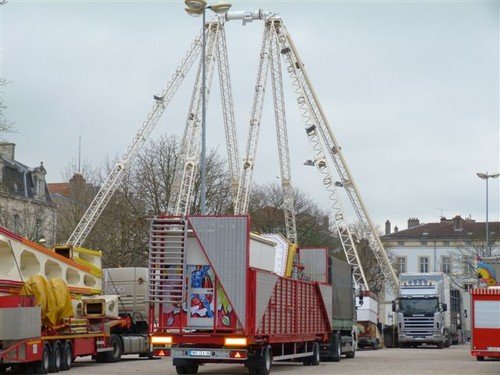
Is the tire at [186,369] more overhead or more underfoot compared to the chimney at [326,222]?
more underfoot

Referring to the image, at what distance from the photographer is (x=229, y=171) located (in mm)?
60406

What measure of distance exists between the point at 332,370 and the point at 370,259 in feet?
194

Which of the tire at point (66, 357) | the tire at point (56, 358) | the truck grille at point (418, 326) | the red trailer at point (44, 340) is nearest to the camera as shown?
the red trailer at point (44, 340)

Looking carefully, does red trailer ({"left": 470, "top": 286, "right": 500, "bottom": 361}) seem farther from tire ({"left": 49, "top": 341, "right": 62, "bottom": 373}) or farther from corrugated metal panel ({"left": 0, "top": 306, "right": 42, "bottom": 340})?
corrugated metal panel ({"left": 0, "top": 306, "right": 42, "bottom": 340})

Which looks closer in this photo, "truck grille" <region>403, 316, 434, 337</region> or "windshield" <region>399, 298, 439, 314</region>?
"truck grille" <region>403, 316, 434, 337</region>

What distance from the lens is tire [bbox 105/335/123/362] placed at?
108 ft

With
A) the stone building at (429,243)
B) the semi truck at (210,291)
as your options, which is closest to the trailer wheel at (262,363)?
the semi truck at (210,291)

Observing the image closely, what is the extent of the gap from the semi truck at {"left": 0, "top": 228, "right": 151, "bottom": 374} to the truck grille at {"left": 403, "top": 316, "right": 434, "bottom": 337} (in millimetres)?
22635

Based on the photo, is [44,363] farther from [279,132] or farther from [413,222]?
[413,222]

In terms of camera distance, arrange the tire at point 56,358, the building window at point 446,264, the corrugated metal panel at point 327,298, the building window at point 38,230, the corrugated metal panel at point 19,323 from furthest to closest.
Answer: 1. the building window at point 446,264
2. the building window at point 38,230
3. the corrugated metal panel at point 327,298
4. the tire at point 56,358
5. the corrugated metal panel at point 19,323

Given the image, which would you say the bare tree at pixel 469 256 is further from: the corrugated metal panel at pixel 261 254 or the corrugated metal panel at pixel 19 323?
the corrugated metal panel at pixel 19 323

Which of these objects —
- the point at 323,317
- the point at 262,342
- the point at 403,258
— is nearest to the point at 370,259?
the point at 403,258

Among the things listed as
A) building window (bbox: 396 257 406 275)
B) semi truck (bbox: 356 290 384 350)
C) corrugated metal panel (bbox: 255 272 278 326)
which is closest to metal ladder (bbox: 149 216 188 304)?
corrugated metal panel (bbox: 255 272 278 326)

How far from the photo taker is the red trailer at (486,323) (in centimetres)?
3359
